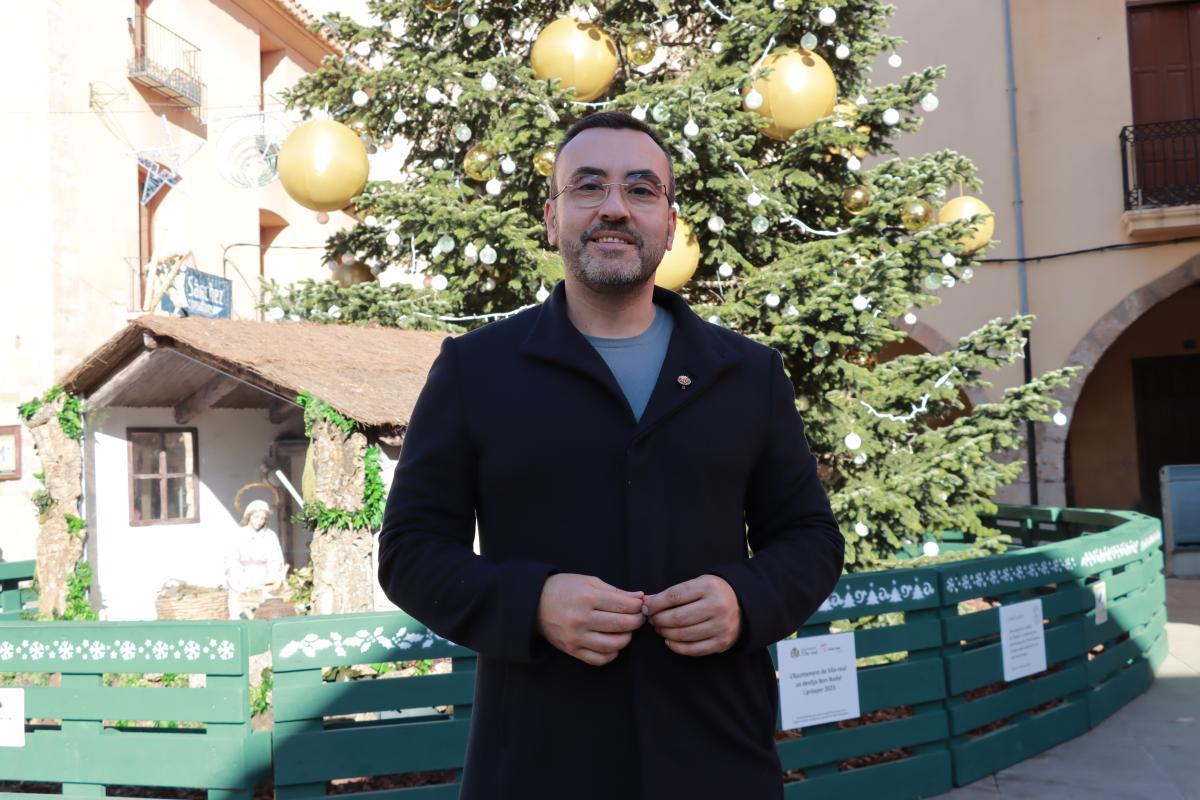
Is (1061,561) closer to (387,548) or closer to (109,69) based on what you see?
(387,548)

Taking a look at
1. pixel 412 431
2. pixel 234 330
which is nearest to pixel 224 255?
pixel 234 330

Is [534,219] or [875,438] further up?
[534,219]

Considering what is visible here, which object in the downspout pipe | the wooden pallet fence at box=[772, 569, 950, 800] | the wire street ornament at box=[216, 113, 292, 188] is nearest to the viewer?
the wooden pallet fence at box=[772, 569, 950, 800]

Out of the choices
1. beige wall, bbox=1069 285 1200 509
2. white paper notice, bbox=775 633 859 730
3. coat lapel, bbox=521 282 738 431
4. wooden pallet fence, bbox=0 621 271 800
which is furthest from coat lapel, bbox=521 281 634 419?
beige wall, bbox=1069 285 1200 509

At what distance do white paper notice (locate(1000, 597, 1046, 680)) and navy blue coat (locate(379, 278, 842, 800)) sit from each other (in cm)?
462

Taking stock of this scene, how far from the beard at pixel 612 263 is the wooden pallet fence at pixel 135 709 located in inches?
126

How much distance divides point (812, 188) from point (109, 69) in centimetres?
1126

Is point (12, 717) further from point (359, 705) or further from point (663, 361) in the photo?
point (663, 361)

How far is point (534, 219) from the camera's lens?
9.03 m

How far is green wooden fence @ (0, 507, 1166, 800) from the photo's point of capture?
4.55m

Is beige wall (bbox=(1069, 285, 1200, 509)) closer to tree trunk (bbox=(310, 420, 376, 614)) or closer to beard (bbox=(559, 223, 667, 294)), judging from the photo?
tree trunk (bbox=(310, 420, 376, 614))

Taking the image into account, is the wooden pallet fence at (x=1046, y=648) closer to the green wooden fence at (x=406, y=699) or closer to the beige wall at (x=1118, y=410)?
the green wooden fence at (x=406, y=699)

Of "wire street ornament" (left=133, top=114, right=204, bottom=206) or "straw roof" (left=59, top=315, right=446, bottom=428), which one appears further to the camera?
"wire street ornament" (left=133, top=114, right=204, bottom=206)

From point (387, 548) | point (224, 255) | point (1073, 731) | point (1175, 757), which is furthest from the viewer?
point (224, 255)
